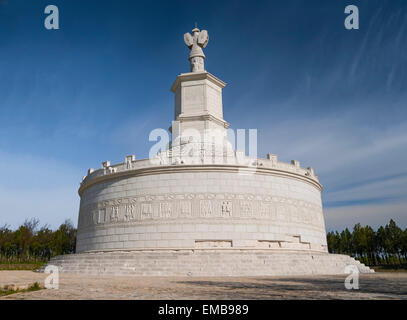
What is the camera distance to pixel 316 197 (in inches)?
1046

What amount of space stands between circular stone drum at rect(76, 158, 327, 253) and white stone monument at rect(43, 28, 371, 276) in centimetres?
6

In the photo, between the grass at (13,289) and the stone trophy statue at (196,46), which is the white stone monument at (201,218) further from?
the grass at (13,289)

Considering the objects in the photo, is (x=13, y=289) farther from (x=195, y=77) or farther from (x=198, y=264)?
(x=195, y=77)

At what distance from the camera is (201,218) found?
20484 mm

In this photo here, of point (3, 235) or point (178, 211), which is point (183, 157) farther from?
point (3, 235)

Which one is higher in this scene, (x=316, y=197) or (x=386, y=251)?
(x=316, y=197)

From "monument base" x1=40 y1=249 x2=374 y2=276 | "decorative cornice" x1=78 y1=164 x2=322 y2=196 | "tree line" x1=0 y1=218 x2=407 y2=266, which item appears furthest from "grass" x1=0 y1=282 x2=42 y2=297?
"tree line" x1=0 y1=218 x2=407 y2=266

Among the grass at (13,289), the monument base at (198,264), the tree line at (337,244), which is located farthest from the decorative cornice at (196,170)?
the tree line at (337,244)

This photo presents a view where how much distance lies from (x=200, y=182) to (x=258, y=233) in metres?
5.03

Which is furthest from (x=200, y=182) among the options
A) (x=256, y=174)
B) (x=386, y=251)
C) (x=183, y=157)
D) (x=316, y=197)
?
(x=386, y=251)

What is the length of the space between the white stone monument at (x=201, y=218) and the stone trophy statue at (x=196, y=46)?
24.1 ft

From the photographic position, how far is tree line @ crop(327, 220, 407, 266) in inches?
1934

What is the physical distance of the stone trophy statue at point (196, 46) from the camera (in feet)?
96.2

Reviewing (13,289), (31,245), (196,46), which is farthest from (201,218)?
(31,245)
